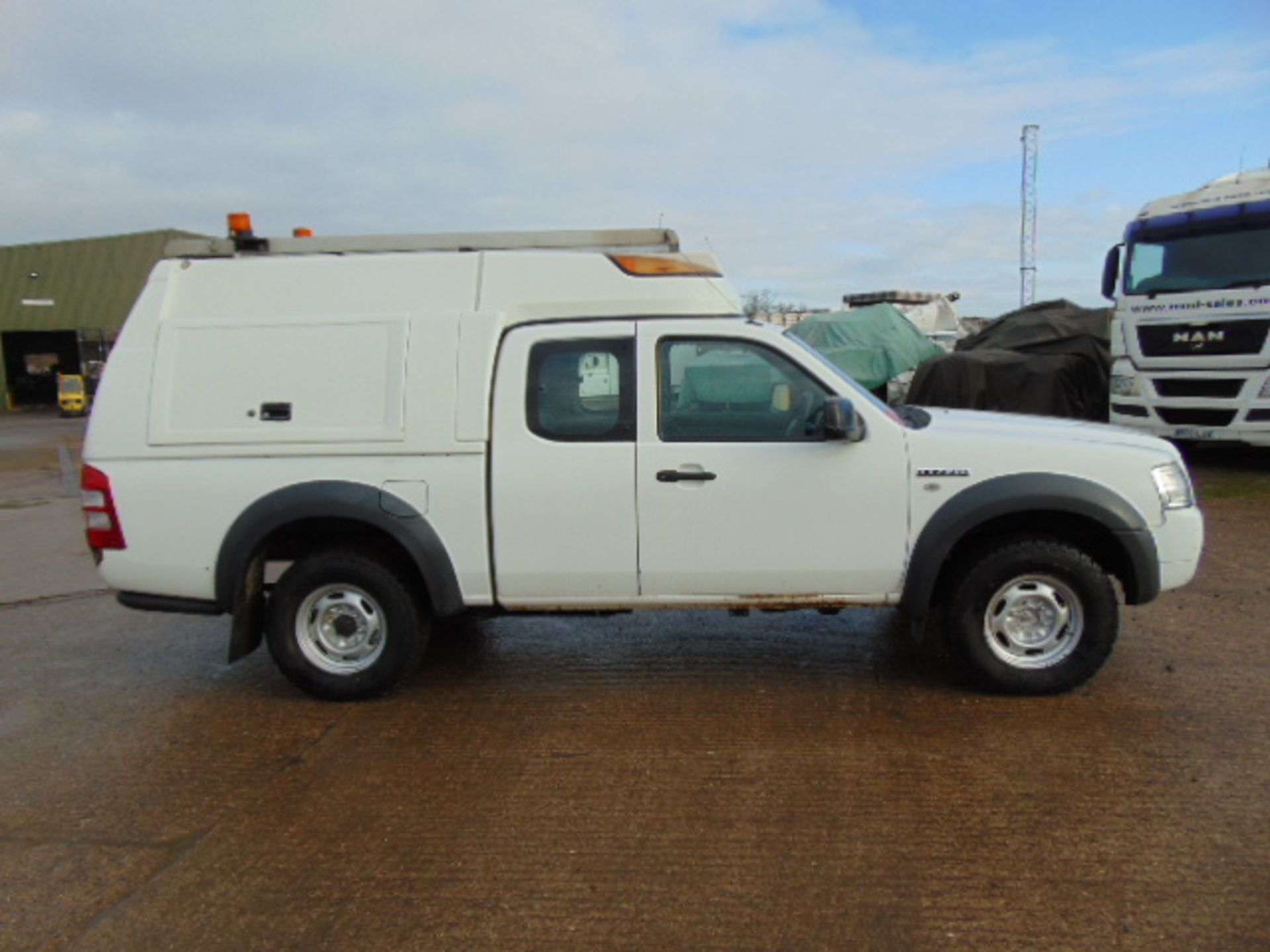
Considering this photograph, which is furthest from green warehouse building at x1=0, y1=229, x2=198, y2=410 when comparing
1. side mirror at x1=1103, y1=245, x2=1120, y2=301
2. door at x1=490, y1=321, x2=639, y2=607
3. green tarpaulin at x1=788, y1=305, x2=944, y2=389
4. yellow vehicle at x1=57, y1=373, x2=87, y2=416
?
door at x1=490, y1=321, x2=639, y2=607

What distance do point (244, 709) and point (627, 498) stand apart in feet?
7.38

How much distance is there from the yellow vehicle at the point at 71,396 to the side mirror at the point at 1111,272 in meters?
35.3

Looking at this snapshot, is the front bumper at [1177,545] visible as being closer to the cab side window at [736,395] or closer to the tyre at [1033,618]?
the tyre at [1033,618]

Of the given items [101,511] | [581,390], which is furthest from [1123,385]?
[101,511]

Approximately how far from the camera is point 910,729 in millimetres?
4234

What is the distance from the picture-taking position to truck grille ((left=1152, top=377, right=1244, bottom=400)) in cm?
1058

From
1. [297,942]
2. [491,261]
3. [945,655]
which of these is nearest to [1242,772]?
[945,655]

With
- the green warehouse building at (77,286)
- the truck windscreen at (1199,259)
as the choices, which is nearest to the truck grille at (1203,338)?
the truck windscreen at (1199,259)

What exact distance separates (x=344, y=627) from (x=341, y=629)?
3cm

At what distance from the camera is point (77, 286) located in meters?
37.9

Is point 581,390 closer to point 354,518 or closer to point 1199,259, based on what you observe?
point 354,518

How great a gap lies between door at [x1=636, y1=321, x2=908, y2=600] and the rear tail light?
254cm

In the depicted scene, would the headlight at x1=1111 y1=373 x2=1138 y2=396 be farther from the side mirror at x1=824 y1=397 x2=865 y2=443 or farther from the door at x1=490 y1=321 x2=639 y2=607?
the door at x1=490 y1=321 x2=639 y2=607

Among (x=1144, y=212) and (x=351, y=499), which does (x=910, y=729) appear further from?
(x=1144, y=212)
